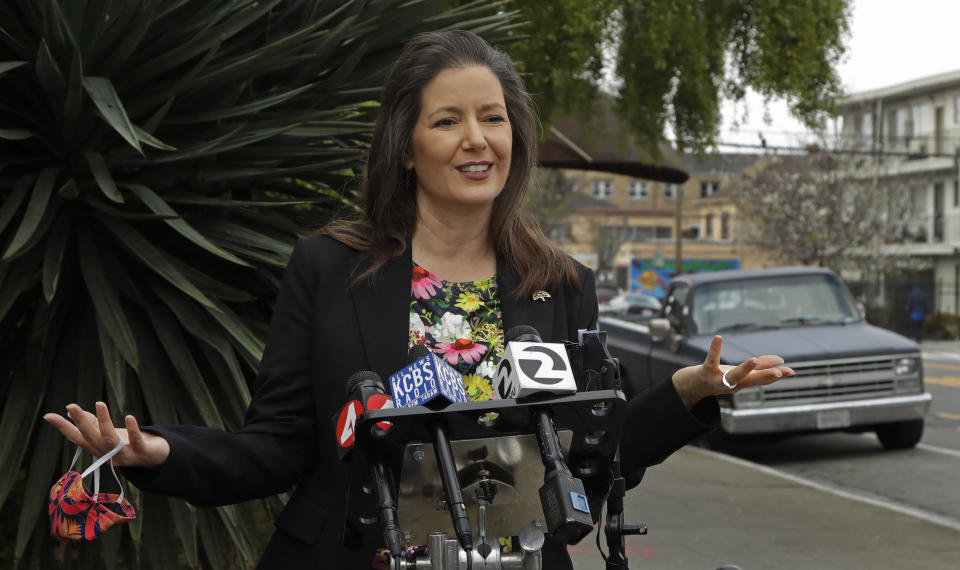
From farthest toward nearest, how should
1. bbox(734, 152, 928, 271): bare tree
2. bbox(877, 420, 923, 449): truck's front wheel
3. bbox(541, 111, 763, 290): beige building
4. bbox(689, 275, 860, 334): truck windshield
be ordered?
1. bbox(541, 111, 763, 290): beige building
2. bbox(734, 152, 928, 271): bare tree
3. bbox(689, 275, 860, 334): truck windshield
4. bbox(877, 420, 923, 449): truck's front wheel

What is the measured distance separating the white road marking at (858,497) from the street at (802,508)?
0.01 m

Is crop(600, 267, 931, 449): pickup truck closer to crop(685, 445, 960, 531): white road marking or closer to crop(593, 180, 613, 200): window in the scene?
crop(685, 445, 960, 531): white road marking

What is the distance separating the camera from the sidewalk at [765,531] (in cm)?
707

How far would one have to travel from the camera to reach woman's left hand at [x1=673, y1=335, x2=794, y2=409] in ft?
7.45

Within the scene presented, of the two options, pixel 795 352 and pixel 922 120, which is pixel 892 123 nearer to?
pixel 922 120

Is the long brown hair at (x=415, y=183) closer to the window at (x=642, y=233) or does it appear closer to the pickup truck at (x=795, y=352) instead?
the pickup truck at (x=795, y=352)

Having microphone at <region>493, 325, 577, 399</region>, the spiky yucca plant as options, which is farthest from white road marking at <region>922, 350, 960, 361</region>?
microphone at <region>493, 325, 577, 399</region>

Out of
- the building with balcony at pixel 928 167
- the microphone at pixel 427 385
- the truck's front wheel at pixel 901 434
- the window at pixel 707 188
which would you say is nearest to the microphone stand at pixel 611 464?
the microphone at pixel 427 385

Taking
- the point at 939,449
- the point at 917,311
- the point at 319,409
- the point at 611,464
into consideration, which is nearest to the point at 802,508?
the point at 939,449

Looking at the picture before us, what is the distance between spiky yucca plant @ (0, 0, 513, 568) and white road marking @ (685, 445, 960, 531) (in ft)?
17.7

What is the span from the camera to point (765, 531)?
7.91 m

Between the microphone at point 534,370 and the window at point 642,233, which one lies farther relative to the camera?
the window at point 642,233

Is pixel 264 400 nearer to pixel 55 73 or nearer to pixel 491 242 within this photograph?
pixel 491 242

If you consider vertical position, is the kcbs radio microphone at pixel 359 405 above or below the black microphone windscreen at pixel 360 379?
below
